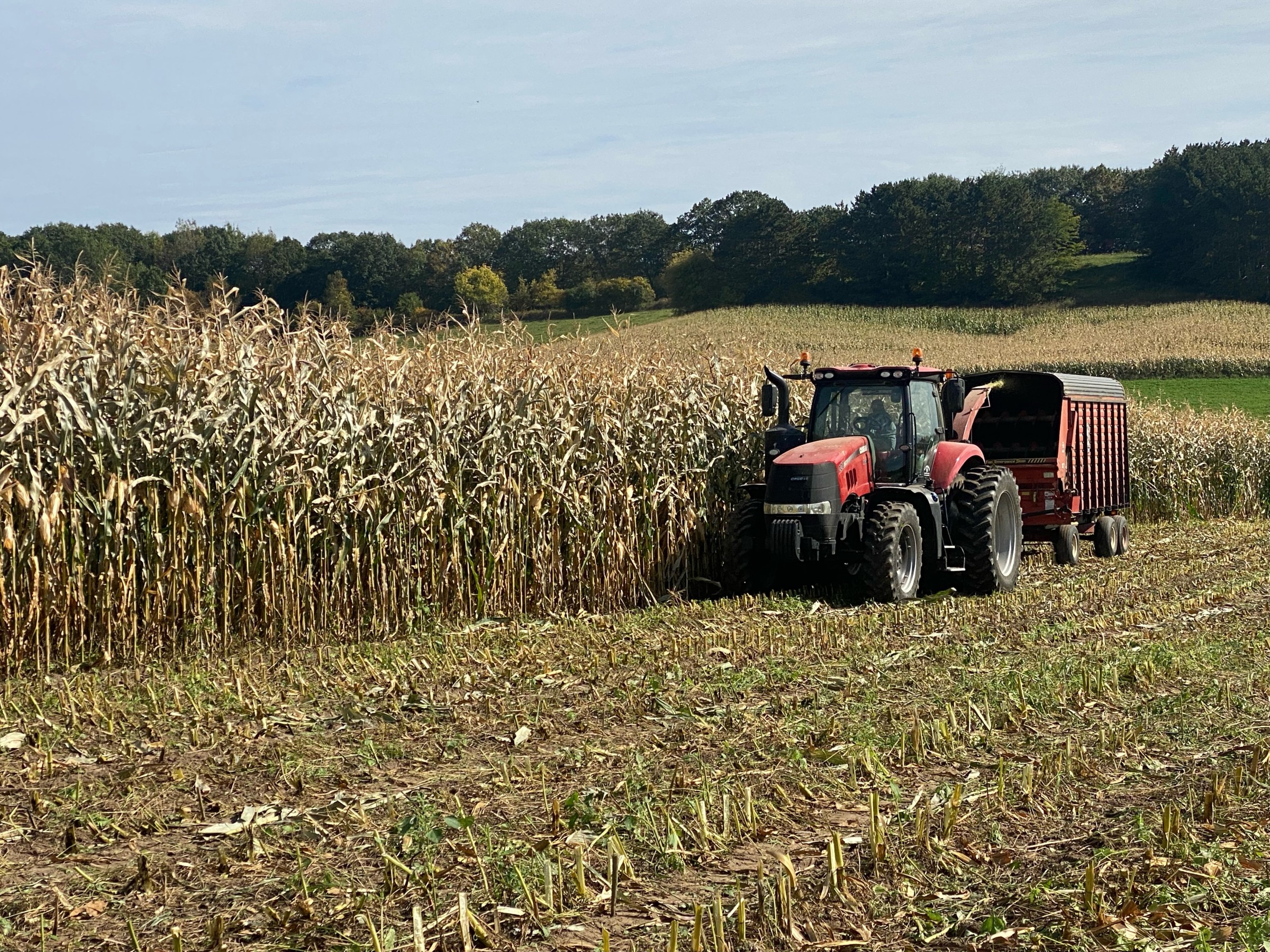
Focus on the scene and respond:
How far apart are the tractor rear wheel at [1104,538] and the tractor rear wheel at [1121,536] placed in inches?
3.2

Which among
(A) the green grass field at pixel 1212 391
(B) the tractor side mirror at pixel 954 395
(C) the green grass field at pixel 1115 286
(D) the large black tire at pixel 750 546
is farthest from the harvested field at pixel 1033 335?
(B) the tractor side mirror at pixel 954 395

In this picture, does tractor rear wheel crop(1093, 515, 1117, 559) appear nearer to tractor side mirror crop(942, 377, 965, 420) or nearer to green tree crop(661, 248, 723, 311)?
tractor side mirror crop(942, 377, 965, 420)

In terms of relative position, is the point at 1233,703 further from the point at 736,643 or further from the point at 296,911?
the point at 296,911

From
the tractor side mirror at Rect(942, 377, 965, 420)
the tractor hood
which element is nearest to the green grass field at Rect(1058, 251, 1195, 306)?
the tractor side mirror at Rect(942, 377, 965, 420)

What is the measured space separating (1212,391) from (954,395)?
32.3 m

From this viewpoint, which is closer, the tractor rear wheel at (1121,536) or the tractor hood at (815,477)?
the tractor hood at (815,477)

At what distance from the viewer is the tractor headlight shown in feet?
34.3

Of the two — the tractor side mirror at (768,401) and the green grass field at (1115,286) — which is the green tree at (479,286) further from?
the green grass field at (1115,286)

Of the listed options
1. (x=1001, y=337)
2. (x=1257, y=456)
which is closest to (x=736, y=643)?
(x=1257, y=456)

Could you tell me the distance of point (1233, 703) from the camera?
6.69m

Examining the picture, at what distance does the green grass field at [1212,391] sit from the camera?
3453 cm

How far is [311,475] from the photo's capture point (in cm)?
955

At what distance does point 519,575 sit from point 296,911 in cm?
668

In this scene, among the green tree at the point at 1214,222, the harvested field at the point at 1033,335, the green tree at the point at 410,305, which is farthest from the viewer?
the green tree at the point at 1214,222
